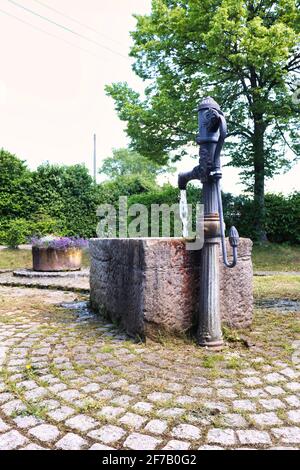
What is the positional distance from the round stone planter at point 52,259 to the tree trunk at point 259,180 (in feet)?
22.1

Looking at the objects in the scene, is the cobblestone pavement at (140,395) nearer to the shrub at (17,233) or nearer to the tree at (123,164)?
the shrub at (17,233)

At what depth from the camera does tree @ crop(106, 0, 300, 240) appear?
38.8 feet

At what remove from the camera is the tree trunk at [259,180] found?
12.9 metres

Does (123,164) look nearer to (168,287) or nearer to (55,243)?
(55,243)

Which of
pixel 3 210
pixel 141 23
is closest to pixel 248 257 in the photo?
pixel 3 210

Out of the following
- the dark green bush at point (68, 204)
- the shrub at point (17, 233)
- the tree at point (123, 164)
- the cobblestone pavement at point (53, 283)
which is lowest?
the cobblestone pavement at point (53, 283)

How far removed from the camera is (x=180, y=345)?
10.4 ft

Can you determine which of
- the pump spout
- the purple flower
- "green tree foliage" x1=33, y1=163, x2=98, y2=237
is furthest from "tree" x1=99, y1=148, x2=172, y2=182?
the pump spout

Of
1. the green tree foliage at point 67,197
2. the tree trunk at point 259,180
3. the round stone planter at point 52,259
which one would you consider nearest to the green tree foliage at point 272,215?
the tree trunk at point 259,180

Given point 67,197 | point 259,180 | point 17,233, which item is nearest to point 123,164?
point 67,197

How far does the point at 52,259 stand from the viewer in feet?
28.3

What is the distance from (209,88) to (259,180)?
138 inches

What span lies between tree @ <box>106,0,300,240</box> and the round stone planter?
19.5 ft
